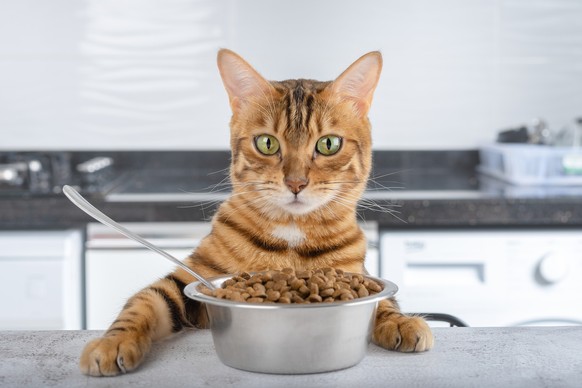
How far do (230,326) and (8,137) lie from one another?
242cm

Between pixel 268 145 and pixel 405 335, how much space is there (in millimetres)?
315

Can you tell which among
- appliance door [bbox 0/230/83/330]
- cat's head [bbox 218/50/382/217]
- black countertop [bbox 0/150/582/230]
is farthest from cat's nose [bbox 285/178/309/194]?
appliance door [bbox 0/230/83/330]

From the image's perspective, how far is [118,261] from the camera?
2.37 meters

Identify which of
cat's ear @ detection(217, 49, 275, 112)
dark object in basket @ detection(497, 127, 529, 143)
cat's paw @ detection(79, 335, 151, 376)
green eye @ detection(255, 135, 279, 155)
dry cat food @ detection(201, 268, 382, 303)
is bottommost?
cat's paw @ detection(79, 335, 151, 376)

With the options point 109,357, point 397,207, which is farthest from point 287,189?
point 397,207

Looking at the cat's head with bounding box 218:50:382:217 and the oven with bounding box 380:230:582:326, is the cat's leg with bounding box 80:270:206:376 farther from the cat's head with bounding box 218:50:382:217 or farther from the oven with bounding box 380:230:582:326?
the oven with bounding box 380:230:582:326

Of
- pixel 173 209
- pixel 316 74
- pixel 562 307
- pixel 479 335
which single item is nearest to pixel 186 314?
pixel 479 335

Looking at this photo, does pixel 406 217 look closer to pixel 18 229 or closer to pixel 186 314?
pixel 18 229

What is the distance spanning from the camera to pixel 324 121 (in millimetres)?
1121

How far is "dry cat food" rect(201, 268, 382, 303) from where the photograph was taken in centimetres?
88

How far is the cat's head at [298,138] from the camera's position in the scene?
3.60 ft

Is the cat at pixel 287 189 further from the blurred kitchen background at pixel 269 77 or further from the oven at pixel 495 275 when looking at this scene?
the blurred kitchen background at pixel 269 77

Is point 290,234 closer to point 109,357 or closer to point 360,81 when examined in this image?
point 360,81

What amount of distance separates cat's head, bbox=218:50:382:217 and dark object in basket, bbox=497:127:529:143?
5.91ft
